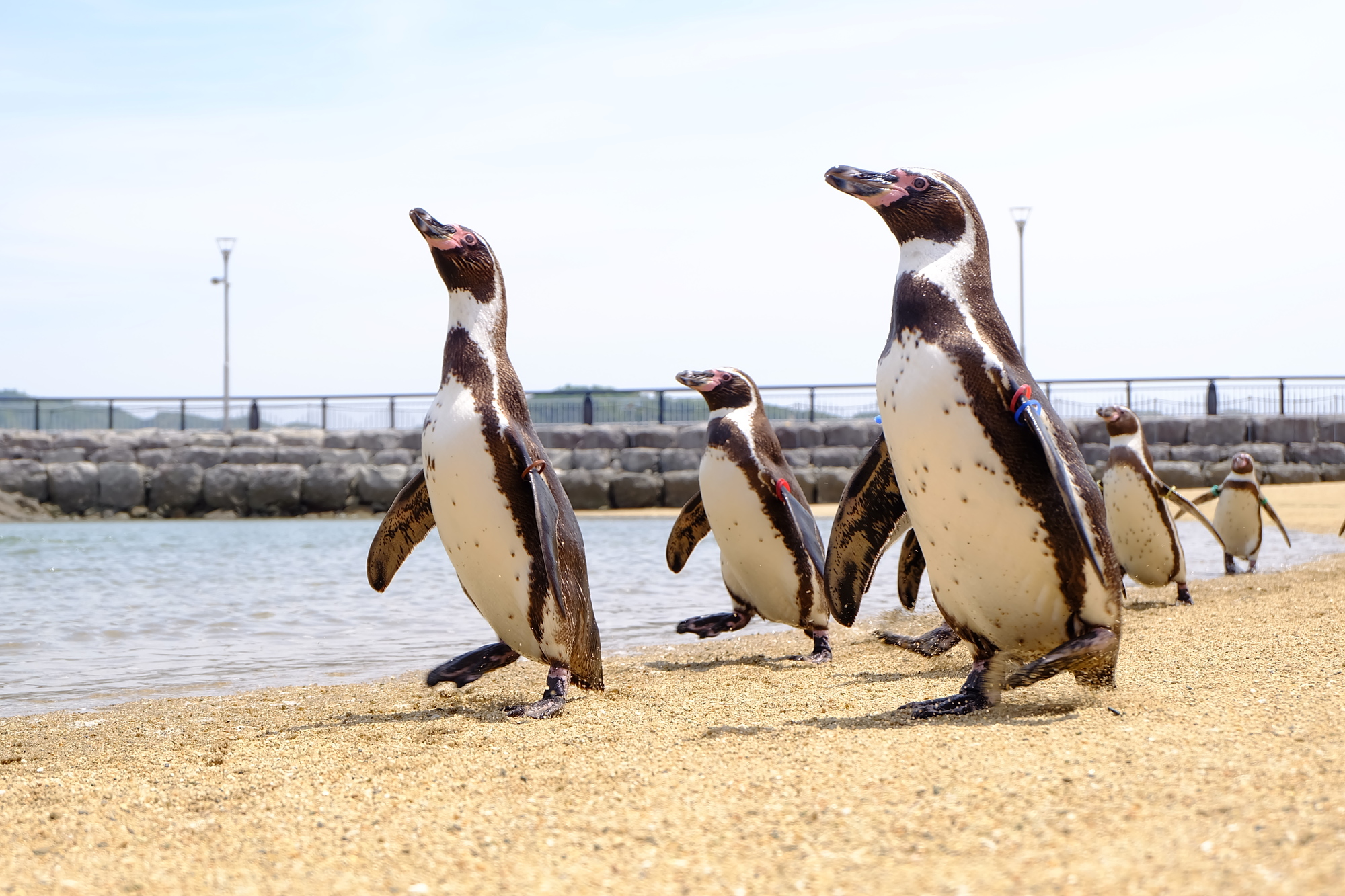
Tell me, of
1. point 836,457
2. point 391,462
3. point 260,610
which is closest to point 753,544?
point 260,610

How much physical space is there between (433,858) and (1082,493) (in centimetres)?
211

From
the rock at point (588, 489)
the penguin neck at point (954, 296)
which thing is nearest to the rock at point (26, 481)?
the rock at point (588, 489)

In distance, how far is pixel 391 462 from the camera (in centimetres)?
2366

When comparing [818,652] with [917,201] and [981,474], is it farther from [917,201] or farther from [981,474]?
[917,201]

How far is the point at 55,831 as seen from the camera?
8.46 ft

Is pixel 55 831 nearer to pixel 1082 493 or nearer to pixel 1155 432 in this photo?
pixel 1082 493

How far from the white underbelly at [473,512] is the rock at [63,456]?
22546mm

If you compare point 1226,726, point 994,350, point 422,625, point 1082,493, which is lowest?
point 422,625

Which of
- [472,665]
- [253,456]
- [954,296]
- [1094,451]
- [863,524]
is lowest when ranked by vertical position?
[472,665]

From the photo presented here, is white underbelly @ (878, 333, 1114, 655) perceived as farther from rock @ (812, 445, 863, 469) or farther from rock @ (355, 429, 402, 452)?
rock @ (355, 429, 402, 452)

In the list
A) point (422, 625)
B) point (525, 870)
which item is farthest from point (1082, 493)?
point (422, 625)

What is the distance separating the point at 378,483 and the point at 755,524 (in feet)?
58.6

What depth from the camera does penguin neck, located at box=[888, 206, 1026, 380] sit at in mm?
3373

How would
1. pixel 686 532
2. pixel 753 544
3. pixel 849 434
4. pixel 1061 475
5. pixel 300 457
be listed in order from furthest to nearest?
pixel 300 457 → pixel 849 434 → pixel 686 532 → pixel 753 544 → pixel 1061 475
